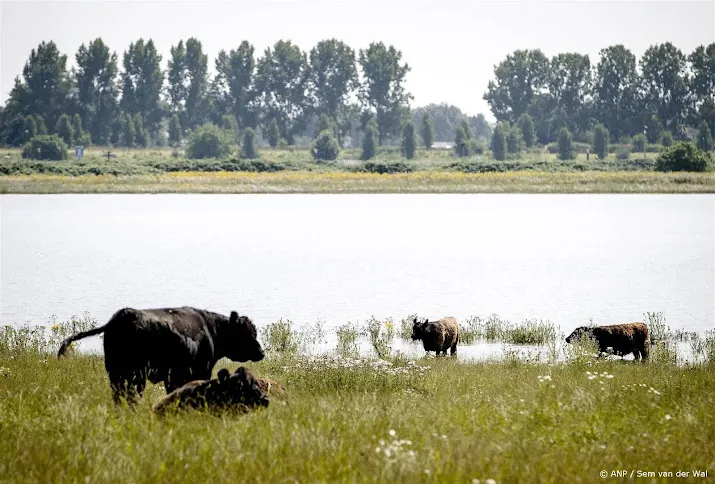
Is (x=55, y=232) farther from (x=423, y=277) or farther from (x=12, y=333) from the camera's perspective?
(x=12, y=333)

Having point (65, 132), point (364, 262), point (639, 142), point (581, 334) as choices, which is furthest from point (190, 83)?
point (581, 334)

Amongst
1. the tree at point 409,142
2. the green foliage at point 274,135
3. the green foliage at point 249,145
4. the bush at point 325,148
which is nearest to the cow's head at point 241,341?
the bush at point 325,148

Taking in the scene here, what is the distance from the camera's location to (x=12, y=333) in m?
19.5

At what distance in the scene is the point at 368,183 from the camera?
110125mm

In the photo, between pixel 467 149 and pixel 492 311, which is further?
pixel 467 149

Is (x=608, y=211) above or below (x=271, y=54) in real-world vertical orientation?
below

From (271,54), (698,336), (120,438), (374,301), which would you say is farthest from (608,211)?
(271,54)

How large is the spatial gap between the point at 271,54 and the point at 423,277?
487 ft

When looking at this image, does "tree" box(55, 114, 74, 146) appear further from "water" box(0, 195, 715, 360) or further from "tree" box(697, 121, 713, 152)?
"tree" box(697, 121, 713, 152)

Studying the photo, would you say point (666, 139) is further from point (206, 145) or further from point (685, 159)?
point (206, 145)

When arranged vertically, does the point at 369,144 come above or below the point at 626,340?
above

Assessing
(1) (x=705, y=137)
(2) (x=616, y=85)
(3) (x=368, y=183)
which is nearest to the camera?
(3) (x=368, y=183)

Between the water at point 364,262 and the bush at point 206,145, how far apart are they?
51775 millimetres

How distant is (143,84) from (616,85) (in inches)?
3157
